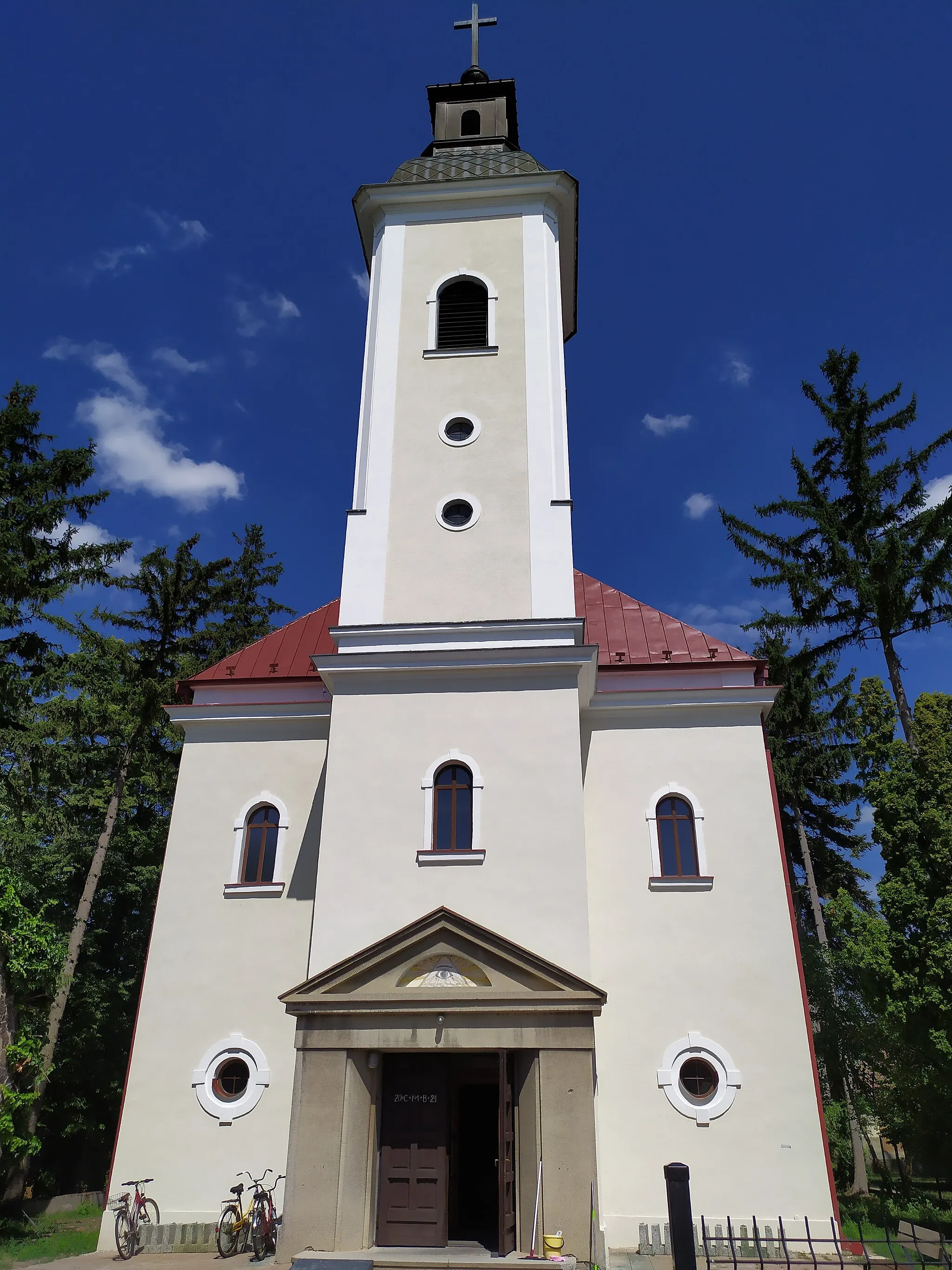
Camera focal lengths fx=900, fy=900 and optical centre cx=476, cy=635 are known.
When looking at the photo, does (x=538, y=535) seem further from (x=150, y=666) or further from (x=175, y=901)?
(x=150, y=666)

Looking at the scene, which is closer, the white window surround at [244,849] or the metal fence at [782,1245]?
the metal fence at [782,1245]

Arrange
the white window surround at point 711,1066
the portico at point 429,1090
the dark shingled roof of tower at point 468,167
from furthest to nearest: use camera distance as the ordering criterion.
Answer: the dark shingled roof of tower at point 468,167 < the white window surround at point 711,1066 < the portico at point 429,1090

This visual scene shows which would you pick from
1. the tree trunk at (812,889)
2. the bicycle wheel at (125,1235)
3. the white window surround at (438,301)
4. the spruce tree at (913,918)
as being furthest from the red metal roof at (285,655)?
the tree trunk at (812,889)

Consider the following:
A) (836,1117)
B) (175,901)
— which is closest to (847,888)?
(836,1117)

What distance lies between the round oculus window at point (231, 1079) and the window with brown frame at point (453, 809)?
4.67 meters

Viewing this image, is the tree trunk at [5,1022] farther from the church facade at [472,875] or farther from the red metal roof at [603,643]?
the red metal roof at [603,643]

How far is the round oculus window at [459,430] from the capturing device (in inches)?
598

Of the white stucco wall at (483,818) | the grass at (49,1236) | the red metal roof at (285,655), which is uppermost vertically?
the red metal roof at (285,655)

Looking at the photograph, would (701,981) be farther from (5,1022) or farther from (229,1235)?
(5,1022)

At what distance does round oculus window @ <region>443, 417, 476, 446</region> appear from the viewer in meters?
15.2

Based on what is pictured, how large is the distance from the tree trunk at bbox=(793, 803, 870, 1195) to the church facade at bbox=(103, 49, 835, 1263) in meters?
10.7

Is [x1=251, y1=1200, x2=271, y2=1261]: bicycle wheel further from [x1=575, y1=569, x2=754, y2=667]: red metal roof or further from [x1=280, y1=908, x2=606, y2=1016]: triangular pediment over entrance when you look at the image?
[x1=575, y1=569, x2=754, y2=667]: red metal roof

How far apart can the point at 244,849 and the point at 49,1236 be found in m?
7.44

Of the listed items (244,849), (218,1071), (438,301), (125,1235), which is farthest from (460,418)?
(125,1235)
